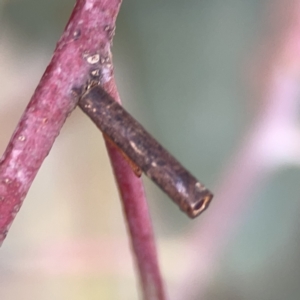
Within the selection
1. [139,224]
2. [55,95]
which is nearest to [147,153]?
[55,95]

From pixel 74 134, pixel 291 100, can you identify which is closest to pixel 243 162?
pixel 291 100

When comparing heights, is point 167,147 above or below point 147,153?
above

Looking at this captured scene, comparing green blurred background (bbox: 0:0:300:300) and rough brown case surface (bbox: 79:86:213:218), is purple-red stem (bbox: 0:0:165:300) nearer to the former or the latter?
rough brown case surface (bbox: 79:86:213:218)

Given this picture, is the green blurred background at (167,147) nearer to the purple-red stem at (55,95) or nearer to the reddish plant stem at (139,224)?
the reddish plant stem at (139,224)

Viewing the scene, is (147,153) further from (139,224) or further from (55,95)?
(139,224)

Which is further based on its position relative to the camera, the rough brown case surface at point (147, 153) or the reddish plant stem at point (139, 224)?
the reddish plant stem at point (139, 224)

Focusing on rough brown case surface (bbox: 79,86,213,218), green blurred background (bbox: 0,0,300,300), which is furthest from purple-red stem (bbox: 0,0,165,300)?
green blurred background (bbox: 0,0,300,300)

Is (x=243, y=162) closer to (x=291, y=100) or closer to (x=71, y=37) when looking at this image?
(x=291, y=100)

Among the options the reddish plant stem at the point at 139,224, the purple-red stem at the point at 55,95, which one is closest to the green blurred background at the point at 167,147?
the reddish plant stem at the point at 139,224
